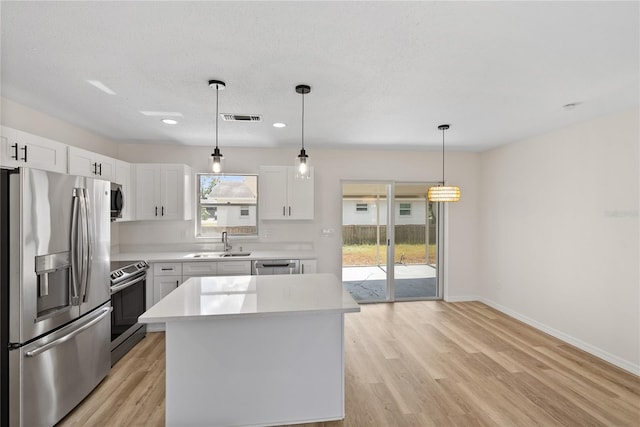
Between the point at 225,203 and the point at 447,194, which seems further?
the point at 225,203

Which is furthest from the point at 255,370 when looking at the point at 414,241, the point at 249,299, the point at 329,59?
the point at 414,241

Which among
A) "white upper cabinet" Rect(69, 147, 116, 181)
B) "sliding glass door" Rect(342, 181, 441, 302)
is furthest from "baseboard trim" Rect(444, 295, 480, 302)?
"white upper cabinet" Rect(69, 147, 116, 181)

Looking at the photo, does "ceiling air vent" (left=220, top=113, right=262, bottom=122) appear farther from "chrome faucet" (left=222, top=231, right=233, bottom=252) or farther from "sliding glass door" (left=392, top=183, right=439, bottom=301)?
"sliding glass door" (left=392, top=183, right=439, bottom=301)

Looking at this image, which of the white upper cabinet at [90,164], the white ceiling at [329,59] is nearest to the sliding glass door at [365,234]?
the white ceiling at [329,59]

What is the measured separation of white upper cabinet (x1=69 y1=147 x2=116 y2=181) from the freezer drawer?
144cm

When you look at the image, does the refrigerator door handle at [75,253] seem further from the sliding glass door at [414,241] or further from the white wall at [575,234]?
the white wall at [575,234]

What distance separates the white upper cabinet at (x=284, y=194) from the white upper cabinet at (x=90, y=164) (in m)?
1.86

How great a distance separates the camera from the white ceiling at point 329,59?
1.48m

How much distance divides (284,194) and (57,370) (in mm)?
3035

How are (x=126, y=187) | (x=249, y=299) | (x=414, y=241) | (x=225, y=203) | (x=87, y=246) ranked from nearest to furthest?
(x=249, y=299)
(x=87, y=246)
(x=126, y=187)
(x=225, y=203)
(x=414, y=241)

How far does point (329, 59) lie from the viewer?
75.6 inches

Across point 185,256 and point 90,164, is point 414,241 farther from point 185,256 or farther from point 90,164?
point 90,164

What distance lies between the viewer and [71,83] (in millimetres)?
2295

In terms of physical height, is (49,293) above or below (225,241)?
below
